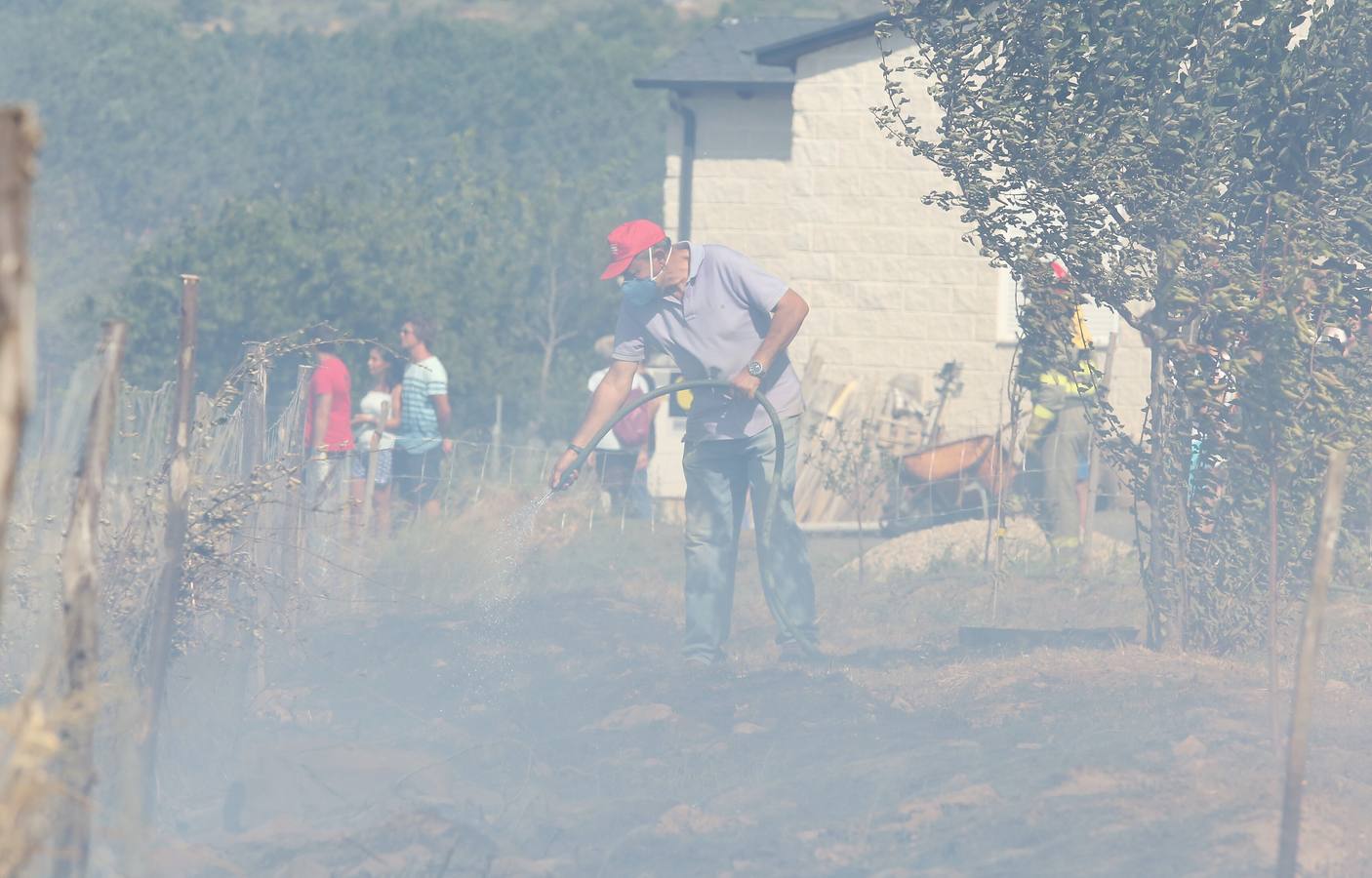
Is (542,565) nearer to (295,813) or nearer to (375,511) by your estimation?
(375,511)

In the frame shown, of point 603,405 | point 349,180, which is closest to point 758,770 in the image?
point 603,405

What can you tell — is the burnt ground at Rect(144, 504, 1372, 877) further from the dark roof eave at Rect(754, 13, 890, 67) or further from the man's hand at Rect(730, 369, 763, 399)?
the dark roof eave at Rect(754, 13, 890, 67)

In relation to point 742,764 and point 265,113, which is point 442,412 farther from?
point 265,113

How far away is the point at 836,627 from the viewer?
29.7 ft

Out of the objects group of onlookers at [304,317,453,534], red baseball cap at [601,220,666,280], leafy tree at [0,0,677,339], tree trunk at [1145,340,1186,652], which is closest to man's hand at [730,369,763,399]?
red baseball cap at [601,220,666,280]

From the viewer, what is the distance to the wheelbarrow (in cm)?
1184

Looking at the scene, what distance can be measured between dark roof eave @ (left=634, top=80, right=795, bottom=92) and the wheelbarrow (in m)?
4.22

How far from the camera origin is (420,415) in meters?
11.1

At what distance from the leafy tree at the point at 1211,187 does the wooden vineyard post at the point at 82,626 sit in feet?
13.0

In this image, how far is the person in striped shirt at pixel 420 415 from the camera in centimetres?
1101

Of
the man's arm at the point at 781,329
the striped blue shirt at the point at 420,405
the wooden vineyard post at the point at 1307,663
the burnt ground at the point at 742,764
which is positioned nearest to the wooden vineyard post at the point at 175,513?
the burnt ground at the point at 742,764

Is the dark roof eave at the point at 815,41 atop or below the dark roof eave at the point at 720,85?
atop

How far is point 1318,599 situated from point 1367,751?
209 centimetres

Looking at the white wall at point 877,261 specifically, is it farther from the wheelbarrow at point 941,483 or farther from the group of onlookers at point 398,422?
the group of onlookers at point 398,422
